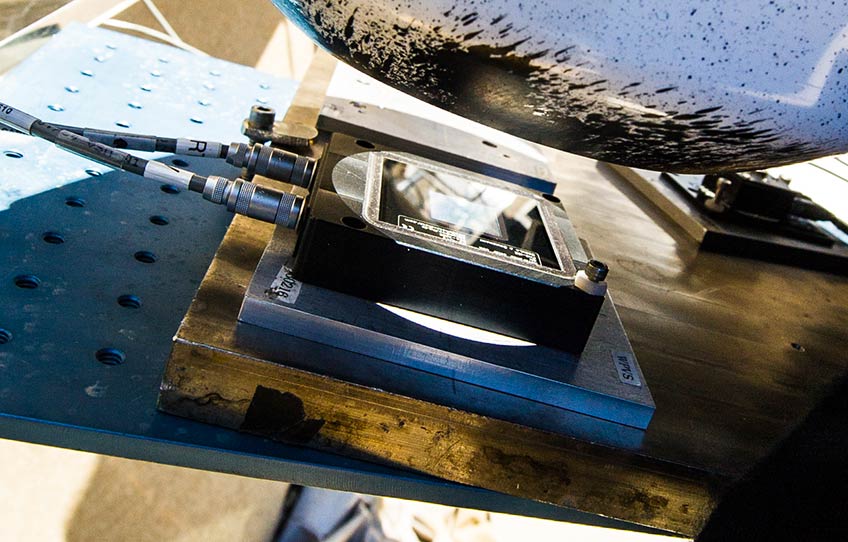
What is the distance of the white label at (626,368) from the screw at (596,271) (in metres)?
0.07

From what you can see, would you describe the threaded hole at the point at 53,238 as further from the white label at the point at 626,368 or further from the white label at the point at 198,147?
the white label at the point at 626,368

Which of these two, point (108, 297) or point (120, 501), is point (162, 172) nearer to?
Result: point (108, 297)

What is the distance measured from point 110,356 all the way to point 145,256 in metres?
0.14

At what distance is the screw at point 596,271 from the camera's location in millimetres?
522

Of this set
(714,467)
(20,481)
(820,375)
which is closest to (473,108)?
(714,467)

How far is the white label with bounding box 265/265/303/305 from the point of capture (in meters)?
0.51

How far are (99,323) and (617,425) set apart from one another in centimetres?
35

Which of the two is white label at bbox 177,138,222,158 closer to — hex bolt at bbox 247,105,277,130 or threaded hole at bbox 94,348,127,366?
hex bolt at bbox 247,105,277,130

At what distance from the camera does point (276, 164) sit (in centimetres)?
66

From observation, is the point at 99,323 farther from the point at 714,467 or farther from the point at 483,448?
the point at 714,467

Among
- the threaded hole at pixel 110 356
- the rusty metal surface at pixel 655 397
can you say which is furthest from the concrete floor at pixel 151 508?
the threaded hole at pixel 110 356

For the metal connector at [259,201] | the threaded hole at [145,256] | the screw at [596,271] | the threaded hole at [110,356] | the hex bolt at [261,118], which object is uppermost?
the screw at [596,271]

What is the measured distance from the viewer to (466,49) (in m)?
0.30

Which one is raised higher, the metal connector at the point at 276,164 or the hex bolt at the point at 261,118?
the metal connector at the point at 276,164
